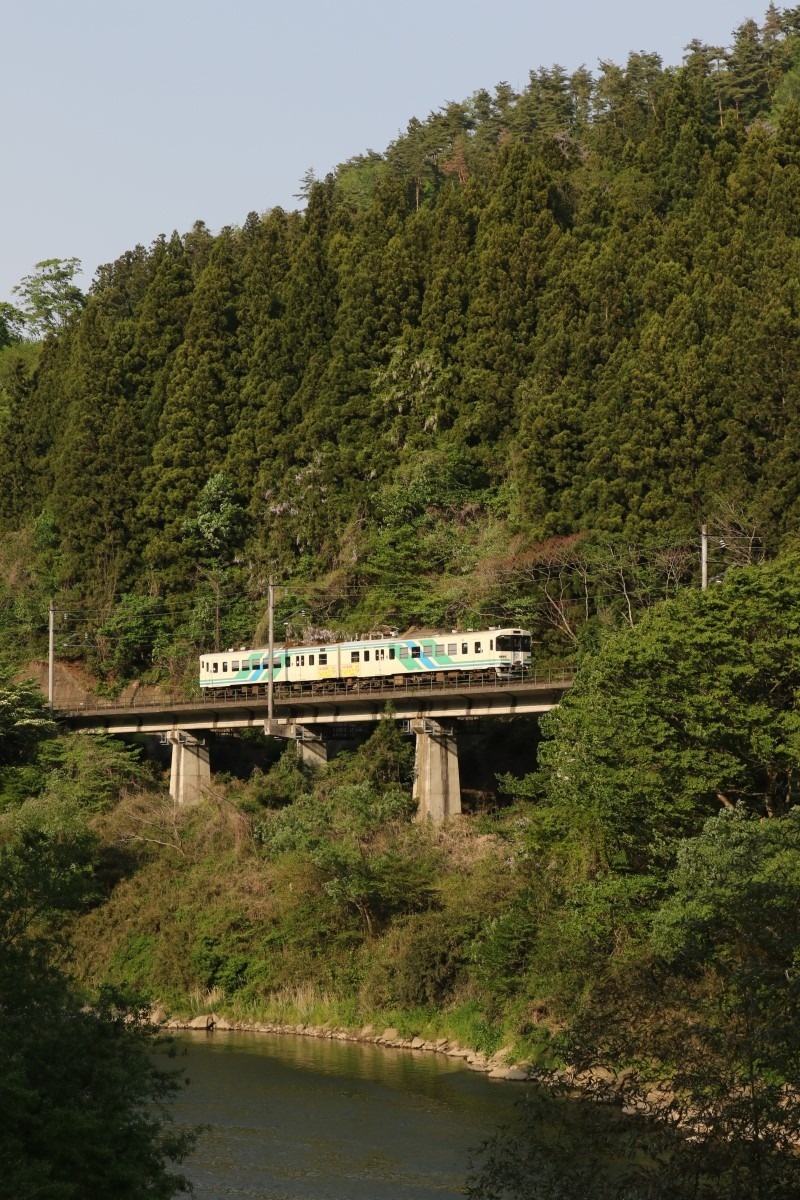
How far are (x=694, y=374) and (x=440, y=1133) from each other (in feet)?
107

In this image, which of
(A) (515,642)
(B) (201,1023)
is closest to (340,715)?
(A) (515,642)

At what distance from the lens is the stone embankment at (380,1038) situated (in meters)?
37.3

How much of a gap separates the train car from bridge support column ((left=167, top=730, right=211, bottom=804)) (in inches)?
103

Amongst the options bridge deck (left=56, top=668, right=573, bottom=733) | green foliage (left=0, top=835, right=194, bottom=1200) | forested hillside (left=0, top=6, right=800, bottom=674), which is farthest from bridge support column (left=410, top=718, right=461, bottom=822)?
green foliage (left=0, top=835, right=194, bottom=1200)

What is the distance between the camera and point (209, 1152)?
30594mm

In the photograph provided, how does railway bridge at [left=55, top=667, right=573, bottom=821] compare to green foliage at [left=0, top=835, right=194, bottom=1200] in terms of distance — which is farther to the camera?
railway bridge at [left=55, top=667, right=573, bottom=821]

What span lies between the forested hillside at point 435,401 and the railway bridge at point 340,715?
5657 mm

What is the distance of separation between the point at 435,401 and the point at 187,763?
56.6ft

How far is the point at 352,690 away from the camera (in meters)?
59.7

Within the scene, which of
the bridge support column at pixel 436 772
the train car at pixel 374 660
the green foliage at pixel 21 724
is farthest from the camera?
the green foliage at pixel 21 724

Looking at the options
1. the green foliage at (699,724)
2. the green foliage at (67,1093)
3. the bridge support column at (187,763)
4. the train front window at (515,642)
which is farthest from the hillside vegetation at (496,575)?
the green foliage at (67,1093)

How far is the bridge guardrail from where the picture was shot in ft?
175

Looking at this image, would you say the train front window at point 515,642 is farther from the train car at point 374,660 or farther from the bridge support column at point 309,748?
the bridge support column at point 309,748

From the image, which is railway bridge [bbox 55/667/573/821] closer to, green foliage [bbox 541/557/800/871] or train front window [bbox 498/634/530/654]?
train front window [bbox 498/634/530/654]
